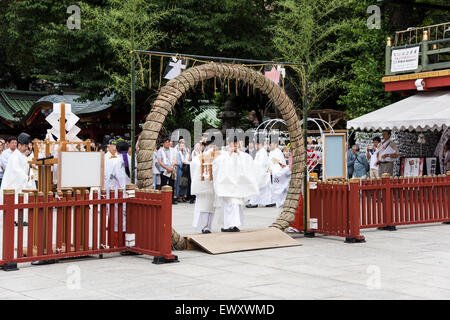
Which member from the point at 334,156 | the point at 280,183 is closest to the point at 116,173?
the point at 334,156

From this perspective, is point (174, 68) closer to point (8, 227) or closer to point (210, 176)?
point (210, 176)

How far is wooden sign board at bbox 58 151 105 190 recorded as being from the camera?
875 cm

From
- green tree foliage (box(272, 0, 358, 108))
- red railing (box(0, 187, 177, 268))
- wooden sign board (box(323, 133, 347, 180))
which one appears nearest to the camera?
red railing (box(0, 187, 177, 268))

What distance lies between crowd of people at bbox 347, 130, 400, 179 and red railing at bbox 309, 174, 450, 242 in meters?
2.91

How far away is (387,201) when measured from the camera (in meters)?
11.8

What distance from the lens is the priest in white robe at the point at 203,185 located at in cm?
1062

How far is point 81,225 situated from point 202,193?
255cm

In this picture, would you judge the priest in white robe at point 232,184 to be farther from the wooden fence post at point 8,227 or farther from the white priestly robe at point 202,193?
the wooden fence post at point 8,227

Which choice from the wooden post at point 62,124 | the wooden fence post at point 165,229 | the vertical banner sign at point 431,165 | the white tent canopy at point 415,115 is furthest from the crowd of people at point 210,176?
the vertical banner sign at point 431,165

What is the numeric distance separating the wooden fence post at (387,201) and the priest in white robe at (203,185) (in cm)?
336

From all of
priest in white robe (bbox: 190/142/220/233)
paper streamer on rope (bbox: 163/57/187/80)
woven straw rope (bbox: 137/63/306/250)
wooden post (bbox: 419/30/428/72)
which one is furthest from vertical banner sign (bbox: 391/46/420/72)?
paper streamer on rope (bbox: 163/57/187/80)

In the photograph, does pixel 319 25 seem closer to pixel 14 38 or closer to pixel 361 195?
pixel 14 38

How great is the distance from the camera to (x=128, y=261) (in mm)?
8797

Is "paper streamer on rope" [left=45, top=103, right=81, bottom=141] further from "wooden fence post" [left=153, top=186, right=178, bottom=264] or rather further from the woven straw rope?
"wooden fence post" [left=153, top=186, right=178, bottom=264]
